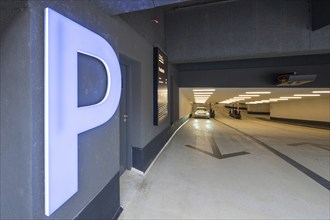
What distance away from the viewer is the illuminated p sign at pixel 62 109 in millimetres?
1103

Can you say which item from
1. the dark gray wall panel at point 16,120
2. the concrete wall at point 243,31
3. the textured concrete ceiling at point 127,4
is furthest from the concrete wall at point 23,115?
the concrete wall at point 243,31

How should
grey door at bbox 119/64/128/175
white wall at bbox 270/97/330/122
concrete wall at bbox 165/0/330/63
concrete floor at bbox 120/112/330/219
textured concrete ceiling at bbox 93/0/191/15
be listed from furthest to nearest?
white wall at bbox 270/97/330/122 < concrete wall at bbox 165/0/330/63 < grey door at bbox 119/64/128/175 < concrete floor at bbox 120/112/330/219 < textured concrete ceiling at bbox 93/0/191/15

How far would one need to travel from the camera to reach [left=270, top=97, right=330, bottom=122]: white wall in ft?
34.8

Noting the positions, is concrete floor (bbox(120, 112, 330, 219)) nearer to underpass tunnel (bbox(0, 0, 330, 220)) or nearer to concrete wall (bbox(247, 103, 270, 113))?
underpass tunnel (bbox(0, 0, 330, 220))

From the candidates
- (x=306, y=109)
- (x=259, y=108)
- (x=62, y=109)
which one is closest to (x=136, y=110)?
(x=62, y=109)

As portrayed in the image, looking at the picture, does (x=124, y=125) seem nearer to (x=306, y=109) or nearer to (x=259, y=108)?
(x=306, y=109)

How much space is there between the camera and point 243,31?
4.73m

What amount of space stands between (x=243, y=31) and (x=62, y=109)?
515 cm

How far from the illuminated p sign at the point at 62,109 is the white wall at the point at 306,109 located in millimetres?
14013

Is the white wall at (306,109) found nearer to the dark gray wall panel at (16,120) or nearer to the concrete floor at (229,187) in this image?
the concrete floor at (229,187)

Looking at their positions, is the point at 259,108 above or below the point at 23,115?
above

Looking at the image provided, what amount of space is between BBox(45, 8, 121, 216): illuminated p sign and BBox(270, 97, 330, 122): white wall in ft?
46.0

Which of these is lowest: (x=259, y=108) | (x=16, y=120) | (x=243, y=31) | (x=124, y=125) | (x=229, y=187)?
(x=229, y=187)

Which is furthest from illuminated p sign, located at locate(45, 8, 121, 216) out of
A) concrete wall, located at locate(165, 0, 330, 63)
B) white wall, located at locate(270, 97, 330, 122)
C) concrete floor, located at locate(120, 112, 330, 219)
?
white wall, located at locate(270, 97, 330, 122)
